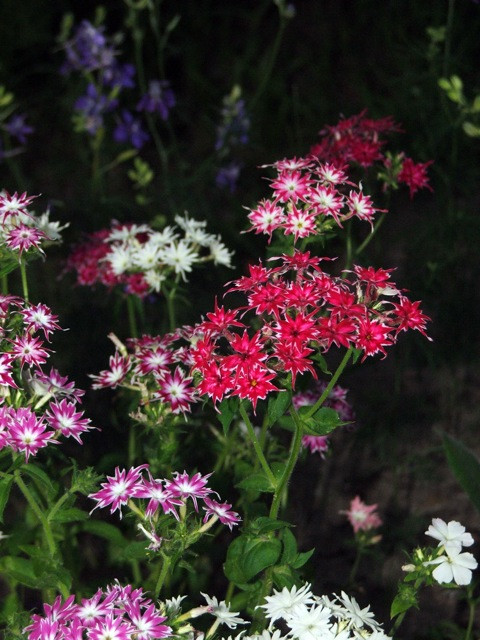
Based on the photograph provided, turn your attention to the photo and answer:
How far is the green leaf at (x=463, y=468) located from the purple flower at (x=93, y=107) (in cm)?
145

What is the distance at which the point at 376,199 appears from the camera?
2.18 metres

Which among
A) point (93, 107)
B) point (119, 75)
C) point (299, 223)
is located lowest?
point (299, 223)

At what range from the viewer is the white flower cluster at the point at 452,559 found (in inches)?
43.4

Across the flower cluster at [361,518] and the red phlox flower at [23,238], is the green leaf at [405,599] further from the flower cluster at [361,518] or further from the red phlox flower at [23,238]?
the red phlox flower at [23,238]

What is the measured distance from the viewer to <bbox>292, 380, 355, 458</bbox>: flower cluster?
4.75ft

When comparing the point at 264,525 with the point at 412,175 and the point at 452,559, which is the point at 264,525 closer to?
the point at 452,559

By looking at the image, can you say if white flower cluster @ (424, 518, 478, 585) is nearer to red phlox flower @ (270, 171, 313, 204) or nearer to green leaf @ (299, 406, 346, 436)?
green leaf @ (299, 406, 346, 436)

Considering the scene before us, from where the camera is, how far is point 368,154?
1.53 m

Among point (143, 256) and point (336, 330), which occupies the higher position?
point (143, 256)

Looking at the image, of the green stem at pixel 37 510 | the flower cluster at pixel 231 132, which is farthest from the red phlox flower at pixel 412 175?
the flower cluster at pixel 231 132

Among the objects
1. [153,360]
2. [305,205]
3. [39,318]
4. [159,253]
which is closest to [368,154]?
[305,205]

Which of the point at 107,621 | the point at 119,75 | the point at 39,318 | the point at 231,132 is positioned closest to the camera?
the point at 107,621

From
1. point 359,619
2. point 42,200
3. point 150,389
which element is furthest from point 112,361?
point 42,200

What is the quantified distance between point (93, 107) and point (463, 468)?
5.22 feet
